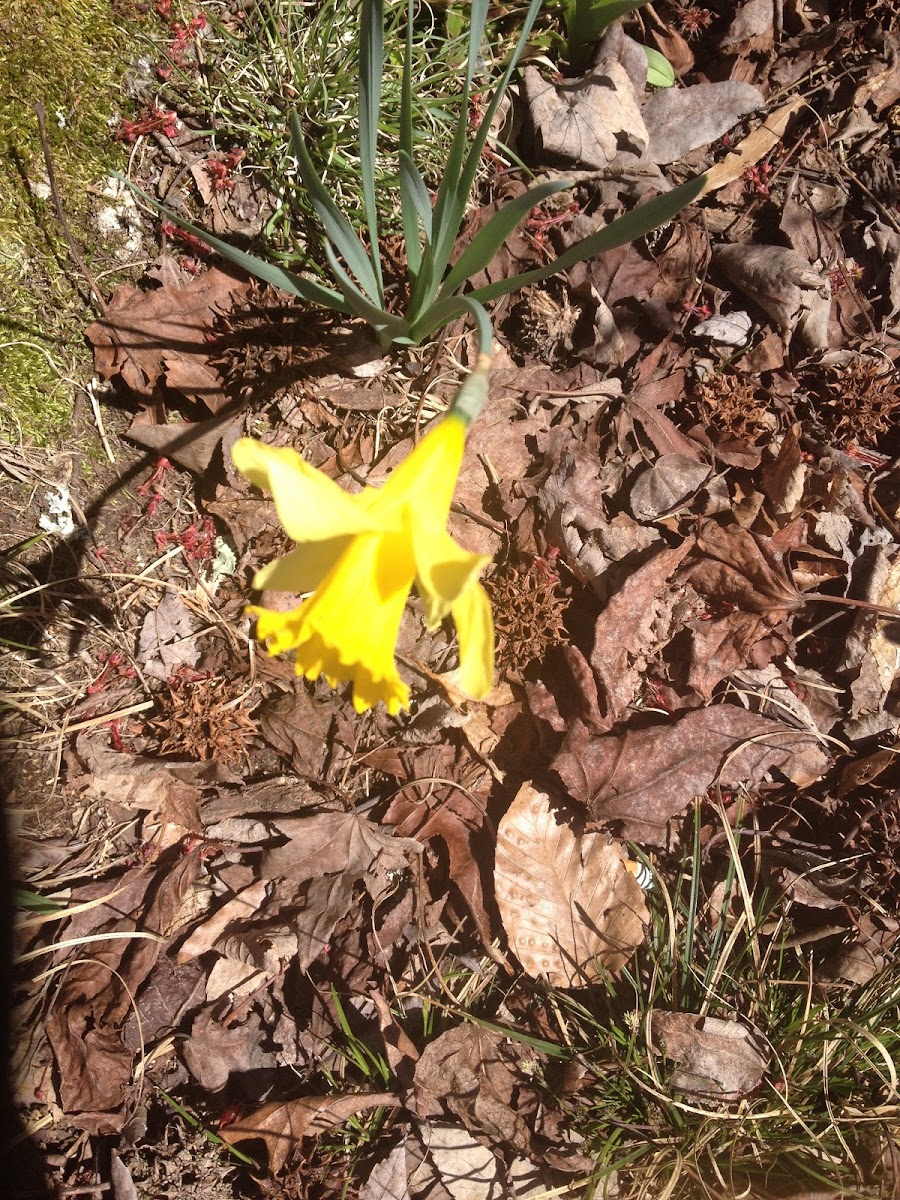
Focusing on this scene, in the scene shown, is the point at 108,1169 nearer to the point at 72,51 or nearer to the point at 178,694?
the point at 178,694

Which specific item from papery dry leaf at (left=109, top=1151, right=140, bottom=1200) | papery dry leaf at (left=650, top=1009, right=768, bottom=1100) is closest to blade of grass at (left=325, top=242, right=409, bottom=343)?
papery dry leaf at (left=650, top=1009, right=768, bottom=1100)

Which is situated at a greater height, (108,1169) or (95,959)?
(95,959)

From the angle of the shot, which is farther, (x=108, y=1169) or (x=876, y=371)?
(x=876, y=371)

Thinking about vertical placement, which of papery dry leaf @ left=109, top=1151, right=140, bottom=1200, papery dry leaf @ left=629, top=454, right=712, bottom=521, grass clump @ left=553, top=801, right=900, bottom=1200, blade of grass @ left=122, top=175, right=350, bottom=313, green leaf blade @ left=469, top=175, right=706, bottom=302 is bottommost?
grass clump @ left=553, top=801, right=900, bottom=1200

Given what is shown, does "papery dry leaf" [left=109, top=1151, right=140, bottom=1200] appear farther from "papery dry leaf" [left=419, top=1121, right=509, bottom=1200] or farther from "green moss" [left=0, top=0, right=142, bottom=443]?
"green moss" [left=0, top=0, right=142, bottom=443]

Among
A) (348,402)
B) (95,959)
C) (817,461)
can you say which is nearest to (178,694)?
(95,959)

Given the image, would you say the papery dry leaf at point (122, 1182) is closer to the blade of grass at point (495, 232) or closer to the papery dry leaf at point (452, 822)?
the papery dry leaf at point (452, 822)

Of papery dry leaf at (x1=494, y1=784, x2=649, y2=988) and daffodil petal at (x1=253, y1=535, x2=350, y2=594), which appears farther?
papery dry leaf at (x1=494, y1=784, x2=649, y2=988)

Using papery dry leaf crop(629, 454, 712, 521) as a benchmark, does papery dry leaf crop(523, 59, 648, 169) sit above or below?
above
